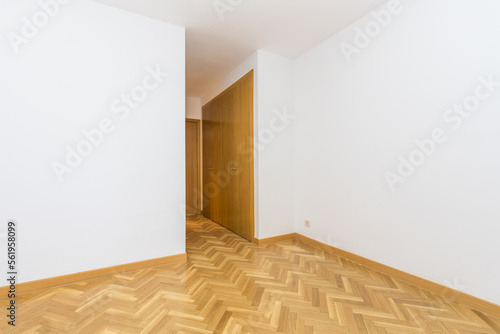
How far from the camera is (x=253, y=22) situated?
257 cm

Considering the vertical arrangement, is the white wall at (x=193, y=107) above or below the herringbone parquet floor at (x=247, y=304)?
above

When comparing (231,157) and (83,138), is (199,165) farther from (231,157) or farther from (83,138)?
(83,138)

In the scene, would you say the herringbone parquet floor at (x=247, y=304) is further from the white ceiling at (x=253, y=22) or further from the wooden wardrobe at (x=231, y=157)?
the white ceiling at (x=253, y=22)

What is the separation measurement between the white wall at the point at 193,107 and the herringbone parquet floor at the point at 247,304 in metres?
3.62

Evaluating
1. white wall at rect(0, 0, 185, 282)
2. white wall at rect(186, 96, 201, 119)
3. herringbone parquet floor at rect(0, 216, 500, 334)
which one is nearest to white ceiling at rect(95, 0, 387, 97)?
white wall at rect(0, 0, 185, 282)

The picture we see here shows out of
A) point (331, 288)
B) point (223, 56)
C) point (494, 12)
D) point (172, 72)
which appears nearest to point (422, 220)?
point (331, 288)

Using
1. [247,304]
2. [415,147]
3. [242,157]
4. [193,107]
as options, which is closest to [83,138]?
[242,157]

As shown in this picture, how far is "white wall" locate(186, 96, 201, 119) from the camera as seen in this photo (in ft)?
17.1

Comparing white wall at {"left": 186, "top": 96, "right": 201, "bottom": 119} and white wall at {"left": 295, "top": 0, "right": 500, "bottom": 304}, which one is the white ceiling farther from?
white wall at {"left": 186, "top": 96, "right": 201, "bottom": 119}

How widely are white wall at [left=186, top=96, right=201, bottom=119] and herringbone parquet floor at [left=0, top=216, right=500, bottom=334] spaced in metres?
3.62

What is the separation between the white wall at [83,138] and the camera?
196cm

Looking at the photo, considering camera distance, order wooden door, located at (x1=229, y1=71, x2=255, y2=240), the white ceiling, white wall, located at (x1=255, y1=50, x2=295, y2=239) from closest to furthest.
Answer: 1. the white ceiling
2. white wall, located at (x1=255, y1=50, x2=295, y2=239)
3. wooden door, located at (x1=229, y1=71, x2=255, y2=240)

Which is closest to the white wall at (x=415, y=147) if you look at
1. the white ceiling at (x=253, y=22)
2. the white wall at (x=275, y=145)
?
the white ceiling at (x=253, y=22)

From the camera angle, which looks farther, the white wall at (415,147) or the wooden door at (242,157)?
the wooden door at (242,157)
